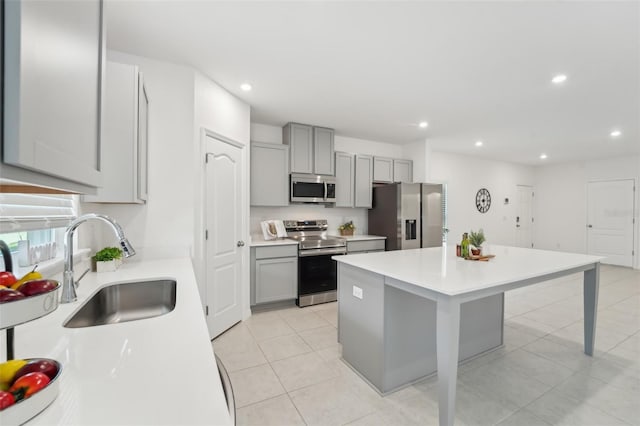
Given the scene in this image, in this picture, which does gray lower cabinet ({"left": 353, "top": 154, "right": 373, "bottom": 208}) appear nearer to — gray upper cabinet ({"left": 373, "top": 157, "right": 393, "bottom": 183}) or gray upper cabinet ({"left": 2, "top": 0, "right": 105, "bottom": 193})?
gray upper cabinet ({"left": 373, "top": 157, "right": 393, "bottom": 183})

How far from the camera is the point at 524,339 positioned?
109 inches

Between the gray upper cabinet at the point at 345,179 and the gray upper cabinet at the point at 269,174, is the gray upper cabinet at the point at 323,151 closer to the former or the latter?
the gray upper cabinet at the point at 345,179

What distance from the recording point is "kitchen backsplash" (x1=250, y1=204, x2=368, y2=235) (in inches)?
160

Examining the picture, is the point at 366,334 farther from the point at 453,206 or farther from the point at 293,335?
the point at 453,206

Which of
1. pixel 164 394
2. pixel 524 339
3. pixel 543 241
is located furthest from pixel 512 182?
pixel 164 394

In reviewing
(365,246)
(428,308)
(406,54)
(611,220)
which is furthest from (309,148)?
(611,220)

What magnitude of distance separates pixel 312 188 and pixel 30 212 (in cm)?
319

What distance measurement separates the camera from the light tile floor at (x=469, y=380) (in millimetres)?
1722

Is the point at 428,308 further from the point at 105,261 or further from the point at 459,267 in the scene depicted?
the point at 105,261

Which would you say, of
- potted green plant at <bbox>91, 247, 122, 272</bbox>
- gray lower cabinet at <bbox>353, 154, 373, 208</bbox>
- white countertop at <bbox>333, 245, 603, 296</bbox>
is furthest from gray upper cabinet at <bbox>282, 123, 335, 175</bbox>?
potted green plant at <bbox>91, 247, 122, 272</bbox>

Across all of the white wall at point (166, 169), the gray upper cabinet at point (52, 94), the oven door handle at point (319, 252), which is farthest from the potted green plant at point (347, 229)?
the gray upper cabinet at point (52, 94)

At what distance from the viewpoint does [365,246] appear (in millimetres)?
4242

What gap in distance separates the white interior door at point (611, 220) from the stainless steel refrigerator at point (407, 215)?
200 inches

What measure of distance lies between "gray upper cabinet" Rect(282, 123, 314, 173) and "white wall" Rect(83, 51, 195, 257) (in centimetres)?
169
